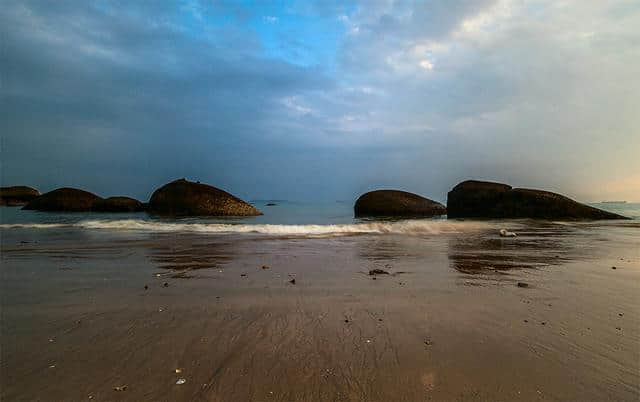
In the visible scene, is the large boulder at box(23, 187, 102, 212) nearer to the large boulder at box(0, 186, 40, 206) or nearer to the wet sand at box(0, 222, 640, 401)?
the large boulder at box(0, 186, 40, 206)

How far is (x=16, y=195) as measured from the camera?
97.9 ft

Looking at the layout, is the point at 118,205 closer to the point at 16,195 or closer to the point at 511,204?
the point at 16,195

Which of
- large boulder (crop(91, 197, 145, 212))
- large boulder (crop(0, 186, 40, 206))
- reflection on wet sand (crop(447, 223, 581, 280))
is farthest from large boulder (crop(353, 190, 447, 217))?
large boulder (crop(0, 186, 40, 206))

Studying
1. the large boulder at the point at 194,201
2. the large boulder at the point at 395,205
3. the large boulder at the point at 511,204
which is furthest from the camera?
the large boulder at the point at 395,205

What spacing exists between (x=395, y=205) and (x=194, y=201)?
12.9 metres

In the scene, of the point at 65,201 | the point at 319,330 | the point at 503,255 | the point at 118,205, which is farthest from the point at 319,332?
the point at 65,201

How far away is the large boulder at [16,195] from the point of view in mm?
28922

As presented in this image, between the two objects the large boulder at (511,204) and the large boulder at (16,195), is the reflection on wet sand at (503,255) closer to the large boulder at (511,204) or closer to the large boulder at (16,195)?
the large boulder at (511,204)

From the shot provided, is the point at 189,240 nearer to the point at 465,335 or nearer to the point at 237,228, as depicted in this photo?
the point at 237,228

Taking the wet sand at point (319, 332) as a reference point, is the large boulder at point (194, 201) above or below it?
above

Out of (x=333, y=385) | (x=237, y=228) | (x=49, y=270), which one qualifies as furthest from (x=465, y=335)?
(x=237, y=228)

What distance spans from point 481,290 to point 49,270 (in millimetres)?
5655

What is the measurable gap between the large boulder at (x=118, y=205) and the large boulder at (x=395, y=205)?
14.0 m

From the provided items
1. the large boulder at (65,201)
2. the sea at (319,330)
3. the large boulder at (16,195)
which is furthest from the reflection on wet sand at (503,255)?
the large boulder at (16,195)
